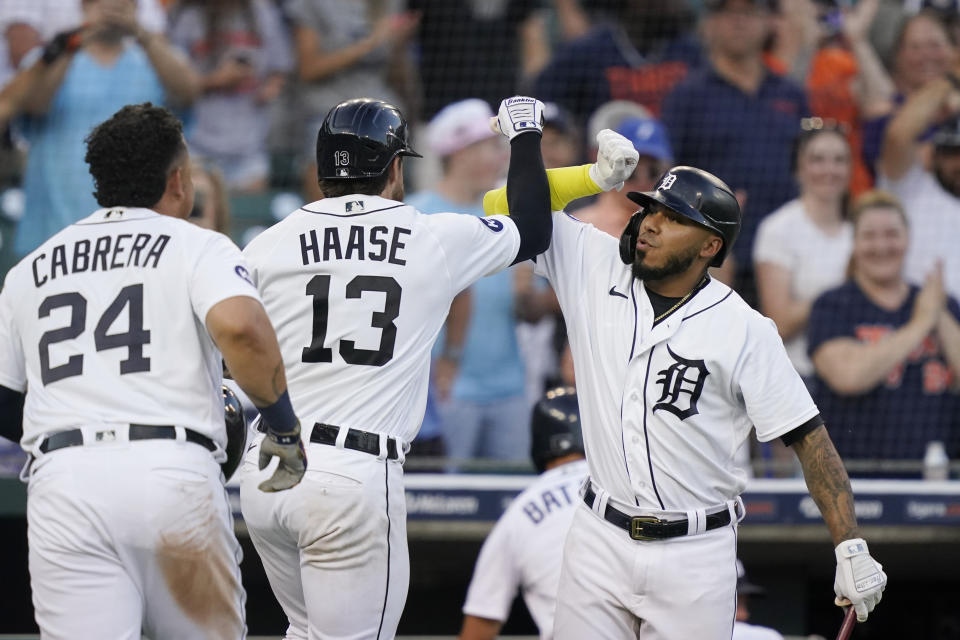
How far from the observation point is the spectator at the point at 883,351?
6.13 m

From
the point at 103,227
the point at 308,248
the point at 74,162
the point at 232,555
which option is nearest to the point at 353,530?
the point at 232,555

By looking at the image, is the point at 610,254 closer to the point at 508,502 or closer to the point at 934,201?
the point at 508,502

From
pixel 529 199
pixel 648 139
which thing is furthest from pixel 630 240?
pixel 648 139

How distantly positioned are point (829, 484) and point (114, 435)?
183 cm

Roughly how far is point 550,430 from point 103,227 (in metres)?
1.97

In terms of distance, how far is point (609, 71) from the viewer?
7352mm

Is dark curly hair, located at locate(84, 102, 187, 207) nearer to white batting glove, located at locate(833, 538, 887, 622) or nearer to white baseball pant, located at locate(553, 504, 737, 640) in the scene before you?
white baseball pant, located at locate(553, 504, 737, 640)

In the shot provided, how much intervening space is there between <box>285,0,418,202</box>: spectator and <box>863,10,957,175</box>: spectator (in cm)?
264

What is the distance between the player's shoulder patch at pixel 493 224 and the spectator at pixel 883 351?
298 centimetres

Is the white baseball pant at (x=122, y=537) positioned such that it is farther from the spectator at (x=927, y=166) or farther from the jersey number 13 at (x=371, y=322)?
the spectator at (x=927, y=166)

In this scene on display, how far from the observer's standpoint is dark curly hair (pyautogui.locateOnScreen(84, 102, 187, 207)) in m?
3.29

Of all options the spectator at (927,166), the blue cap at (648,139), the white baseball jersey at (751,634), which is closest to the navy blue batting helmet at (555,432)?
the white baseball jersey at (751,634)

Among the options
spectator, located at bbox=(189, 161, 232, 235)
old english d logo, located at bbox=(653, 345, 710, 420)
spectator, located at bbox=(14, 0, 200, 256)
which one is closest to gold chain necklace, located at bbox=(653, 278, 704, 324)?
old english d logo, located at bbox=(653, 345, 710, 420)

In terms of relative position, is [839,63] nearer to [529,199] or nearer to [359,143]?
[529,199]
